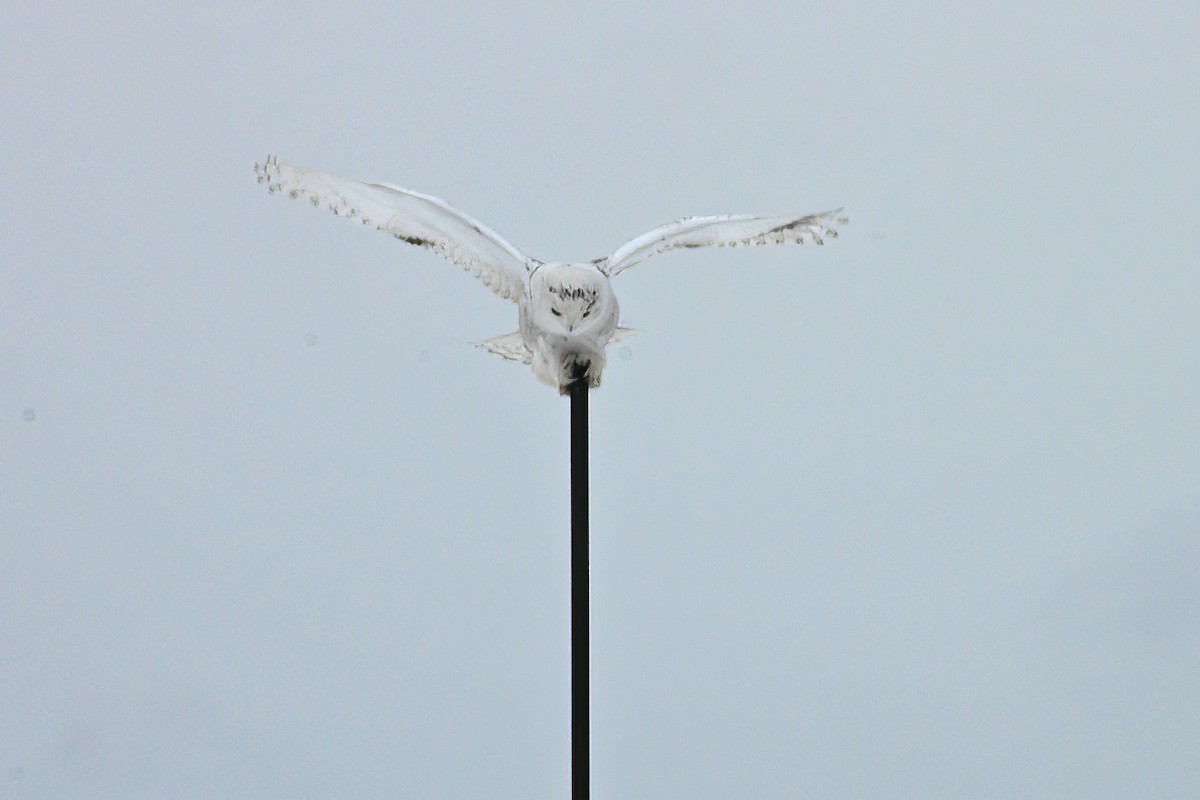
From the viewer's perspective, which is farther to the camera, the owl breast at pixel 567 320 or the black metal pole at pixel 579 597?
the black metal pole at pixel 579 597

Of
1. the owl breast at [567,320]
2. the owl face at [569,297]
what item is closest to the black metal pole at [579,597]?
the owl breast at [567,320]

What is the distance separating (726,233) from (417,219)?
1313 millimetres

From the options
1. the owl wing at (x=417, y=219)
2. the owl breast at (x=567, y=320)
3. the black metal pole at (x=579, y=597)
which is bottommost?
the black metal pole at (x=579, y=597)

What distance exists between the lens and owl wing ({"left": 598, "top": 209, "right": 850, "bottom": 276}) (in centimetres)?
615

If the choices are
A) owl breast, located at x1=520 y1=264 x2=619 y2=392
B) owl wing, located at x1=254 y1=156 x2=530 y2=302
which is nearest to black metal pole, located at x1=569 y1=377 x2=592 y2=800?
owl breast, located at x1=520 y1=264 x2=619 y2=392

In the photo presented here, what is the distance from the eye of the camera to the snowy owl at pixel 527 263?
230 inches

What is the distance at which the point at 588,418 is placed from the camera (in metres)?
6.11

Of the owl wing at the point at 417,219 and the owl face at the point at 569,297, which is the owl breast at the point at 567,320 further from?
the owl wing at the point at 417,219

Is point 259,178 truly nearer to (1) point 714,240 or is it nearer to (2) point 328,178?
(2) point 328,178

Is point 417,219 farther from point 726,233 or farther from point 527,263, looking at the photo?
point 726,233

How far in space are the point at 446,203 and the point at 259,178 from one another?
2.42 feet

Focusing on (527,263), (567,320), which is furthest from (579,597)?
(527,263)

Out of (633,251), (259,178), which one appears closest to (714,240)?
(633,251)

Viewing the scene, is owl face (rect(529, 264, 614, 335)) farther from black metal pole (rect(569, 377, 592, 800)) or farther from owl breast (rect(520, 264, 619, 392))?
black metal pole (rect(569, 377, 592, 800))
